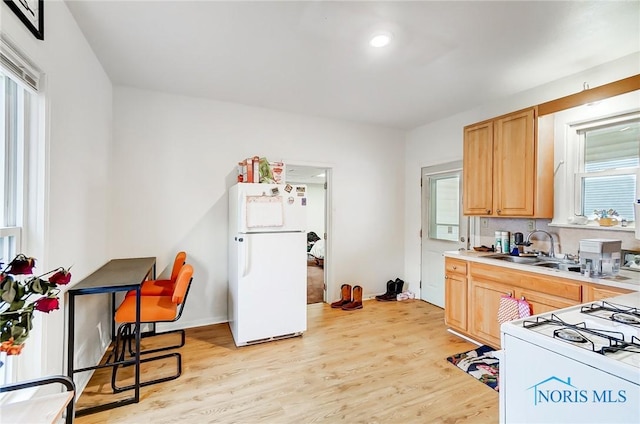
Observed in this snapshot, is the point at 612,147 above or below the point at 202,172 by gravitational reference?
above

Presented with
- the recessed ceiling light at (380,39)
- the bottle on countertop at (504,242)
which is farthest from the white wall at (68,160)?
the bottle on countertop at (504,242)

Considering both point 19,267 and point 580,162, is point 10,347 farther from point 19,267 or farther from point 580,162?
point 580,162

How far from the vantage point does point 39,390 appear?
1.63m

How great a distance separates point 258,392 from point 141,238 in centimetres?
213

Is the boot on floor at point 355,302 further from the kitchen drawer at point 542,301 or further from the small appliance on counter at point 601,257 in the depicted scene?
the small appliance on counter at point 601,257

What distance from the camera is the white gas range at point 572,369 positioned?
0.90 meters

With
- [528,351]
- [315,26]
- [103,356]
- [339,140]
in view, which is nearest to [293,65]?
[315,26]

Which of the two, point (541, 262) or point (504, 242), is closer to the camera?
point (541, 262)

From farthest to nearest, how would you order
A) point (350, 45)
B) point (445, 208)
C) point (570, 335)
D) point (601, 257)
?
point (445, 208)
point (350, 45)
point (601, 257)
point (570, 335)

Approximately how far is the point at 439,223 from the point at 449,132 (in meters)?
1.30

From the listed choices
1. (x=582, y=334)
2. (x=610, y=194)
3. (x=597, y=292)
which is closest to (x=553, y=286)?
(x=597, y=292)

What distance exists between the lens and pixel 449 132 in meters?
4.14

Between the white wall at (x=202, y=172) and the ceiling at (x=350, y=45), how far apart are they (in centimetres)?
33

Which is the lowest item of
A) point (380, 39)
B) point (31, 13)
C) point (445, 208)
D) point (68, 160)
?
point (445, 208)
